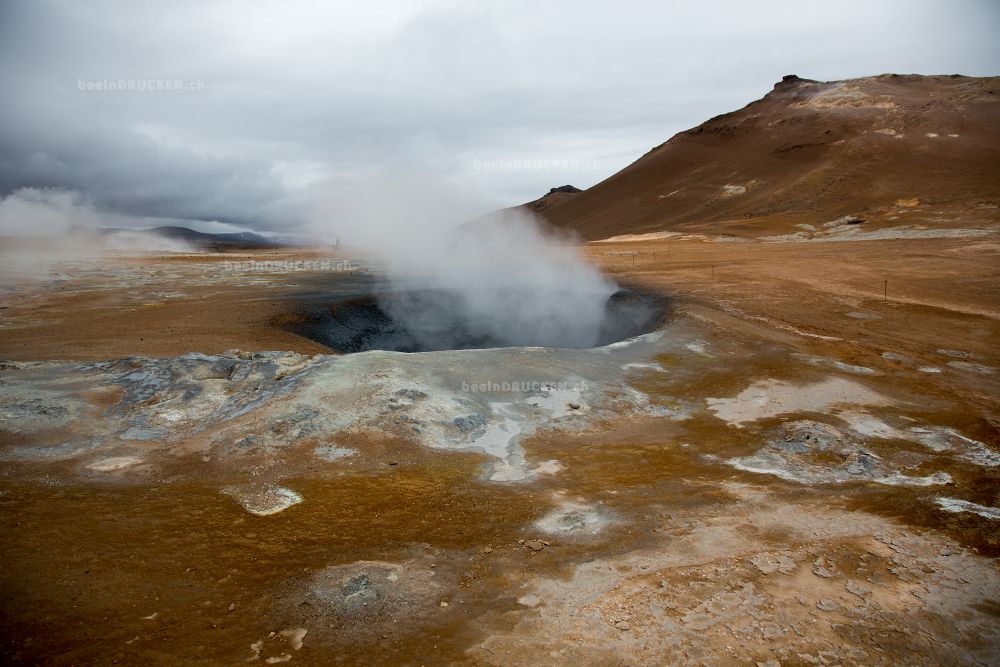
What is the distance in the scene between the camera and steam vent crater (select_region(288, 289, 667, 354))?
13445mm

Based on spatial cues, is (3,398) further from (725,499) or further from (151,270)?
(151,270)

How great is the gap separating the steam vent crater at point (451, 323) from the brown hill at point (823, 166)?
23.6 meters

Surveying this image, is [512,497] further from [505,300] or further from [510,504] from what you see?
[505,300]

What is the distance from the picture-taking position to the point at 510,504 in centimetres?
490

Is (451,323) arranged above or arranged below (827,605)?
above

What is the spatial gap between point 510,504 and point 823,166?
47.4 m

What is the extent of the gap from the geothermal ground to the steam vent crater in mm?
3206

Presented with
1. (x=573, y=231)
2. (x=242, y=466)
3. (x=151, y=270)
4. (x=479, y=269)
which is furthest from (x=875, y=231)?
(x=151, y=270)

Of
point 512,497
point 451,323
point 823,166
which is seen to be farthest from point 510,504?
point 823,166

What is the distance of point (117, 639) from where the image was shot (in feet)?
10.3

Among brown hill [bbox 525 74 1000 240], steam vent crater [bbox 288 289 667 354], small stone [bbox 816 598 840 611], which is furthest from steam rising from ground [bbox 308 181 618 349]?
brown hill [bbox 525 74 1000 240]

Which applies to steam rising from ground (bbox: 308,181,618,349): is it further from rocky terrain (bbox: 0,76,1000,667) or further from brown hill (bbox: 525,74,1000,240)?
brown hill (bbox: 525,74,1000,240)

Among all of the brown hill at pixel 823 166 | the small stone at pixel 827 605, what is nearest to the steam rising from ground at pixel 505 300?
the small stone at pixel 827 605

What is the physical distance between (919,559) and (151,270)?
2921 centimetres
